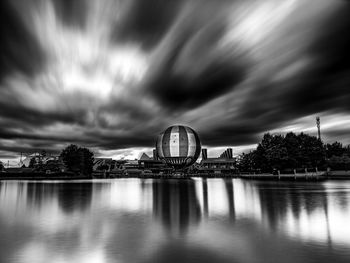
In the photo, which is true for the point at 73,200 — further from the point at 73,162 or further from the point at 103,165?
the point at 103,165

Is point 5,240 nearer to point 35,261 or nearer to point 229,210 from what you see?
point 35,261

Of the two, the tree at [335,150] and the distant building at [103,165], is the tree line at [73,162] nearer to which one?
the distant building at [103,165]

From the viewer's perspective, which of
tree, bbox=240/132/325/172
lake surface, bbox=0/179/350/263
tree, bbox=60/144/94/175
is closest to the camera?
lake surface, bbox=0/179/350/263

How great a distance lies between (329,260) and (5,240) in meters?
10.5

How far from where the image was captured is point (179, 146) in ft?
262

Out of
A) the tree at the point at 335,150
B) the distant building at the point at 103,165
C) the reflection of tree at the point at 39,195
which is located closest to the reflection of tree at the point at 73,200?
the reflection of tree at the point at 39,195

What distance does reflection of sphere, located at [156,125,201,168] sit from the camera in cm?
8019

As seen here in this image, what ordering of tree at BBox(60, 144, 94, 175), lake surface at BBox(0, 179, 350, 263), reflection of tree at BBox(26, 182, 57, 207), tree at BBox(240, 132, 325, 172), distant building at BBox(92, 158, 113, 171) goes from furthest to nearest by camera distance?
distant building at BBox(92, 158, 113, 171), tree at BBox(60, 144, 94, 175), tree at BBox(240, 132, 325, 172), reflection of tree at BBox(26, 182, 57, 207), lake surface at BBox(0, 179, 350, 263)

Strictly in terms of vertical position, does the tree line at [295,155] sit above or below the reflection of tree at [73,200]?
above

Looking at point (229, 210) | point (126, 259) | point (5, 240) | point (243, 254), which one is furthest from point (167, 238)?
point (229, 210)

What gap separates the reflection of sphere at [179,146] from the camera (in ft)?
263

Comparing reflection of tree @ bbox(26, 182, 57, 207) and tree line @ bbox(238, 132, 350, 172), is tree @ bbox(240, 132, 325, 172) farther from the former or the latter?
reflection of tree @ bbox(26, 182, 57, 207)

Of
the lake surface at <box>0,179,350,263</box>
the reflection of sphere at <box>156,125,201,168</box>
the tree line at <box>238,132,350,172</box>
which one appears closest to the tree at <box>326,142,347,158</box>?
the tree line at <box>238,132,350,172</box>

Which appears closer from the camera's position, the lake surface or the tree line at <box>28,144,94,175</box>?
the lake surface
